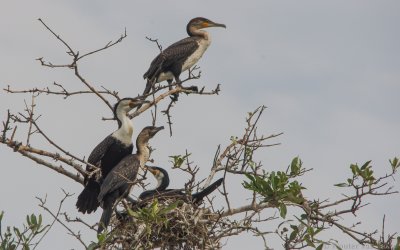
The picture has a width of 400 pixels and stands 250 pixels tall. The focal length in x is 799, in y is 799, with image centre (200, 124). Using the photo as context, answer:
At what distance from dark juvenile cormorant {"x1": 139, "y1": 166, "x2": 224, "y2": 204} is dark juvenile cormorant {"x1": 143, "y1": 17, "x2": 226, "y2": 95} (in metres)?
1.22

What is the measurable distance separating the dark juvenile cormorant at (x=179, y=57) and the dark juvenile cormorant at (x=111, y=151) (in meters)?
1.25

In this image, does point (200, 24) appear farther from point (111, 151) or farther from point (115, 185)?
point (115, 185)

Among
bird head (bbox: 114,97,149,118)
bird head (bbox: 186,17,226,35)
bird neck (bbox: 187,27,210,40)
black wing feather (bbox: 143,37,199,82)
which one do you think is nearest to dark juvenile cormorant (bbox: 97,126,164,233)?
bird head (bbox: 114,97,149,118)

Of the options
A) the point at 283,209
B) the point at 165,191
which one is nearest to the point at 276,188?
the point at 283,209

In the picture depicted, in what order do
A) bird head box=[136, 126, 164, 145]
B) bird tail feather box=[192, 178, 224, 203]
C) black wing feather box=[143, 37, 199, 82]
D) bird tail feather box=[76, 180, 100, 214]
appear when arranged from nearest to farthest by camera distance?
bird tail feather box=[192, 178, 224, 203]
bird tail feather box=[76, 180, 100, 214]
bird head box=[136, 126, 164, 145]
black wing feather box=[143, 37, 199, 82]

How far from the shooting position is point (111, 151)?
784cm

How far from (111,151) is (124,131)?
0.26 meters

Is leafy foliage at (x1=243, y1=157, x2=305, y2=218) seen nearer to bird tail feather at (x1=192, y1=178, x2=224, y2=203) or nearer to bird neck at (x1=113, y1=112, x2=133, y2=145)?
bird tail feather at (x1=192, y1=178, x2=224, y2=203)

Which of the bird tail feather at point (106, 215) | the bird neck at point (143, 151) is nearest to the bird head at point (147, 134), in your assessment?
the bird neck at point (143, 151)

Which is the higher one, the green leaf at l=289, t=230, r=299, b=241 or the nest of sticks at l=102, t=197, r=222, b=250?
the nest of sticks at l=102, t=197, r=222, b=250

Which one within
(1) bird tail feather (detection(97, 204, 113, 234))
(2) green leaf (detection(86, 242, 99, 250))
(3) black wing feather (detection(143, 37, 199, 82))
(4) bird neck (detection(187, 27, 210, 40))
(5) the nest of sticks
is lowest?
(2) green leaf (detection(86, 242, 99, 250))

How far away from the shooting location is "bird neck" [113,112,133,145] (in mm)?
7930

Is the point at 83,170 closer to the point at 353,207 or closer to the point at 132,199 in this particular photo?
the point at 132,199

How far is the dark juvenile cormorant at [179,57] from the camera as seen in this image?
9984mm
